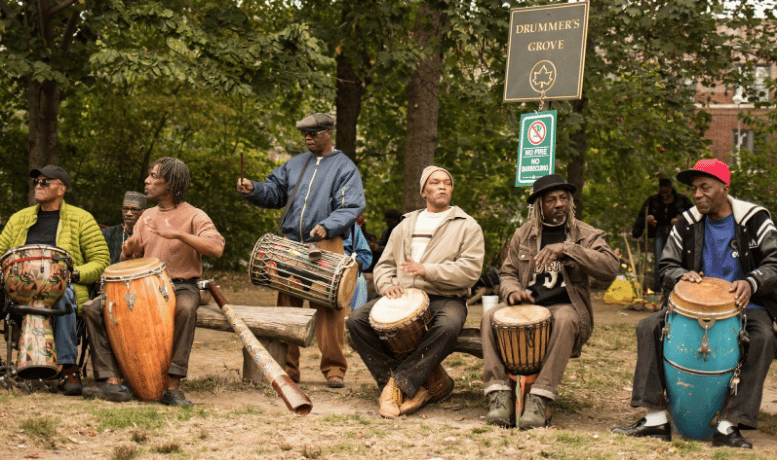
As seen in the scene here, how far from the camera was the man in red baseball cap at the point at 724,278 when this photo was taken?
519 cm

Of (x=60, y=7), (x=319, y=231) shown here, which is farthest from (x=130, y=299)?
(x=60, y=7)

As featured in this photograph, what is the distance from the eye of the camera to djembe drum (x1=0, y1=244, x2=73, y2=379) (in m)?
6.25

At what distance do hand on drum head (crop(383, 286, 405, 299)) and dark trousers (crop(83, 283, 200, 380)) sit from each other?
1.33 m

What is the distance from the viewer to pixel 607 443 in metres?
5.04

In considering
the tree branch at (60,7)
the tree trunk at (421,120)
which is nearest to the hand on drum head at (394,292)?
the tree trunk at (421,120)

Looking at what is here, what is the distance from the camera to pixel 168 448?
4805mm

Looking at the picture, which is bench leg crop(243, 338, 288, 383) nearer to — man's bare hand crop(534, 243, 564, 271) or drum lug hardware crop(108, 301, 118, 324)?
drum lug hardware crop(108, 301, 118, 324)

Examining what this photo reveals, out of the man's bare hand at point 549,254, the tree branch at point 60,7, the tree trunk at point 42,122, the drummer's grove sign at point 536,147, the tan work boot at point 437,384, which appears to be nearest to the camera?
the man's bare hand at point 549,254

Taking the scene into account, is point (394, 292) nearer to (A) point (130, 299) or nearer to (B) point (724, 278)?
(A) point (130, 299)

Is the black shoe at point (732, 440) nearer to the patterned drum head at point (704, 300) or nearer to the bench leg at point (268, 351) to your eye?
the patterned drum head at point (704, 300)

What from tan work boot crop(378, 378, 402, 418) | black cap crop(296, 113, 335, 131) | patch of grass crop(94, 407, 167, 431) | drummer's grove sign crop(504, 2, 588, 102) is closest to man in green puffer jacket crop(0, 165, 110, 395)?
patch of grass crop(94, 407, 167, 431)

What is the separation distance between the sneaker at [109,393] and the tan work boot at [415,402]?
6.03 feet

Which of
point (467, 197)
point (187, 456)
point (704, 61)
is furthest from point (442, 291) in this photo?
point (467, 197)

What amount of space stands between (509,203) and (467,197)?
104 cm
